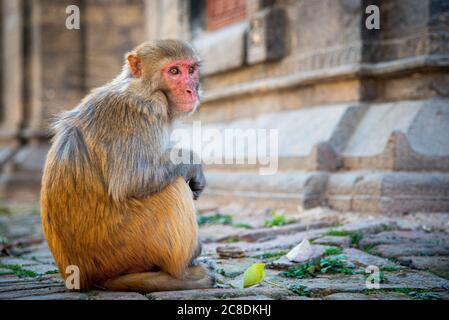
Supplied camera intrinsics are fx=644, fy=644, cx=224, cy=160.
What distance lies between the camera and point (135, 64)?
3645 millimetres

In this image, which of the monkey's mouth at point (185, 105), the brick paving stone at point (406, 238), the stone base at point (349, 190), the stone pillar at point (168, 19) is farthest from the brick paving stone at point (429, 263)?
the stone pillar at point (168, 19)

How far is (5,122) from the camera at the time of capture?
1466 cm

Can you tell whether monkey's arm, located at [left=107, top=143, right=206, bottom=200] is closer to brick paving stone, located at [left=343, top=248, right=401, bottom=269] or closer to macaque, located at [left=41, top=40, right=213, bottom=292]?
macaque, located at [left=41, top=40, right=213, bottom=292]

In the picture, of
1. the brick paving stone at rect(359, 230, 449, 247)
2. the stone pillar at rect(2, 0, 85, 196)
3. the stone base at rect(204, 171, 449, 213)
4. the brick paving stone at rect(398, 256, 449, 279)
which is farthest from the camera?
the stone pillar at rect(2, 0, 85, 196)

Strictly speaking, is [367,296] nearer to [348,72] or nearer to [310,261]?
[310,261]

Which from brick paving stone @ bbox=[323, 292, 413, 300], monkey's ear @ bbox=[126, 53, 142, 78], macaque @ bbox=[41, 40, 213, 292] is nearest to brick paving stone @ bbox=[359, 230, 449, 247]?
brick paving stone @ bbox=[323, 292, 413, 300]

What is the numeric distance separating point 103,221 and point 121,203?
130 millimetres

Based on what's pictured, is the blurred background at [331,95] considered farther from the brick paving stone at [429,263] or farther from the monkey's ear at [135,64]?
the monkey's ear at [135,64]

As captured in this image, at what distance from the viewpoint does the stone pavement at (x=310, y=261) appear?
3311mm

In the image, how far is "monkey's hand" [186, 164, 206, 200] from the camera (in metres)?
3.52

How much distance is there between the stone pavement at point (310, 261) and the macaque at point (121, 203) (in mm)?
132

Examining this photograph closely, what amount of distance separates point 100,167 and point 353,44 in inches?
149

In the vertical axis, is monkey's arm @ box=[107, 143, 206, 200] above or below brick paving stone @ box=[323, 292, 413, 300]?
above
